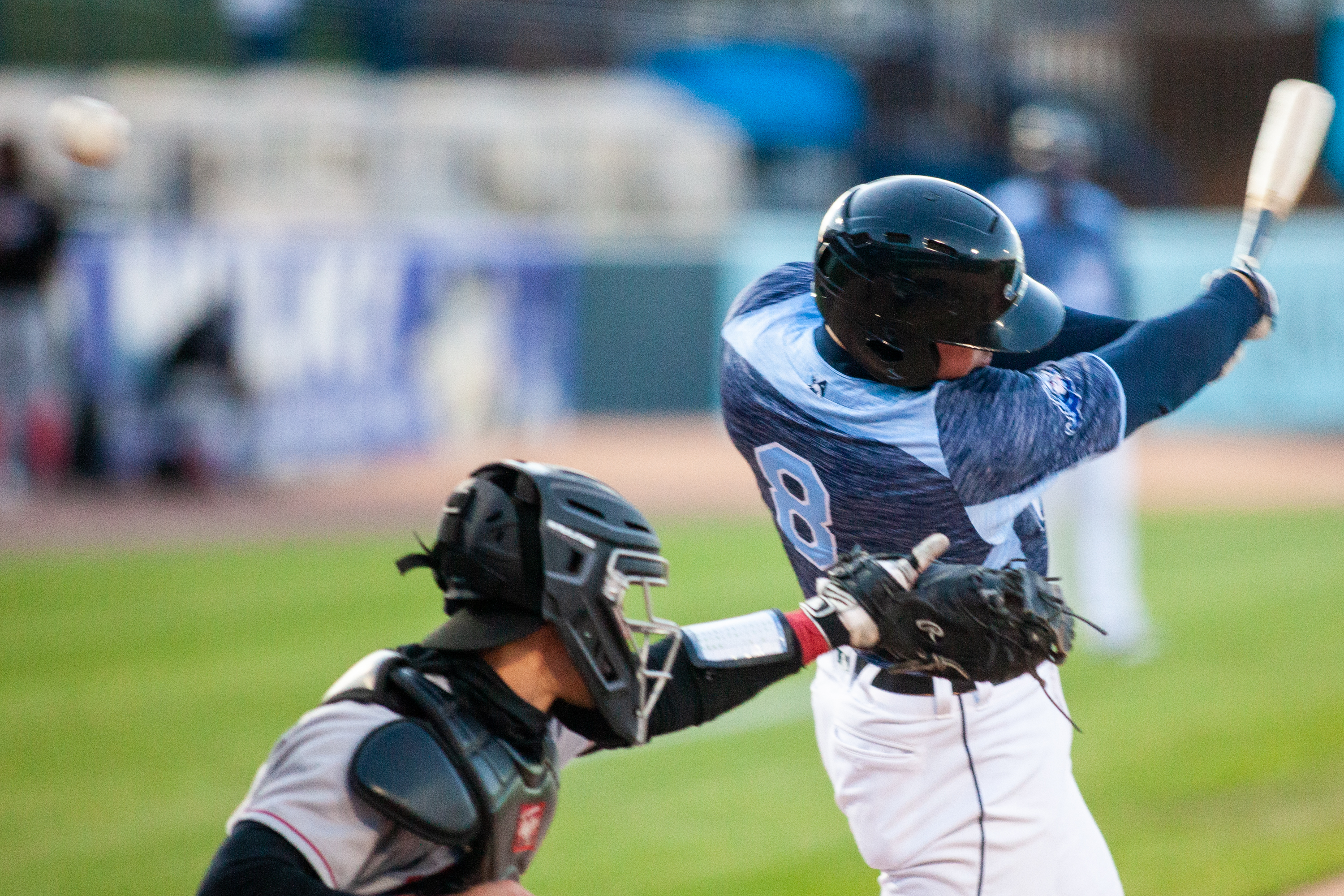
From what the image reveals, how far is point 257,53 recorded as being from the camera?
65.8ft

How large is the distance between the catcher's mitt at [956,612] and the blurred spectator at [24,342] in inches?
357

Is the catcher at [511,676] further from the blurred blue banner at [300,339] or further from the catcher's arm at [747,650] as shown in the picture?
the blurred blue banner at [300,339]

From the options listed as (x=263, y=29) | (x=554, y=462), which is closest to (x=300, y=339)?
(x=554, y=462)

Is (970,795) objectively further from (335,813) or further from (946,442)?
(335,813)

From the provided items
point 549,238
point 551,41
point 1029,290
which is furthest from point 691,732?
point 551,41

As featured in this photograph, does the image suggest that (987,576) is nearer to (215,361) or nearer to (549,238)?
(215,361)

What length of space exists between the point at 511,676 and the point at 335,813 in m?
0.32

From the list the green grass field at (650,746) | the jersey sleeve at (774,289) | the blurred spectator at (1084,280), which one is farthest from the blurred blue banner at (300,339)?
the jersey sleeve at (774,289)

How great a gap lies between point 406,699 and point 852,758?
93cm

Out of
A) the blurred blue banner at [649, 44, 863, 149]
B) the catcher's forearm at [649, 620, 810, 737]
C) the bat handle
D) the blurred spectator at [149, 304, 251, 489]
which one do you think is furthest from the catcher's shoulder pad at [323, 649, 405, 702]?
the blurred blue banner at [649, 44, 863, 149]

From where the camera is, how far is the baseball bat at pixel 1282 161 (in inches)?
120

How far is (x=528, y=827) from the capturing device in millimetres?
2098

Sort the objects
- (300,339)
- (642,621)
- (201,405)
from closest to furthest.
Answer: (642,621) → (201,405) → (300,339)

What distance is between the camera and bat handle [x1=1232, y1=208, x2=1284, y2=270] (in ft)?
9.47
